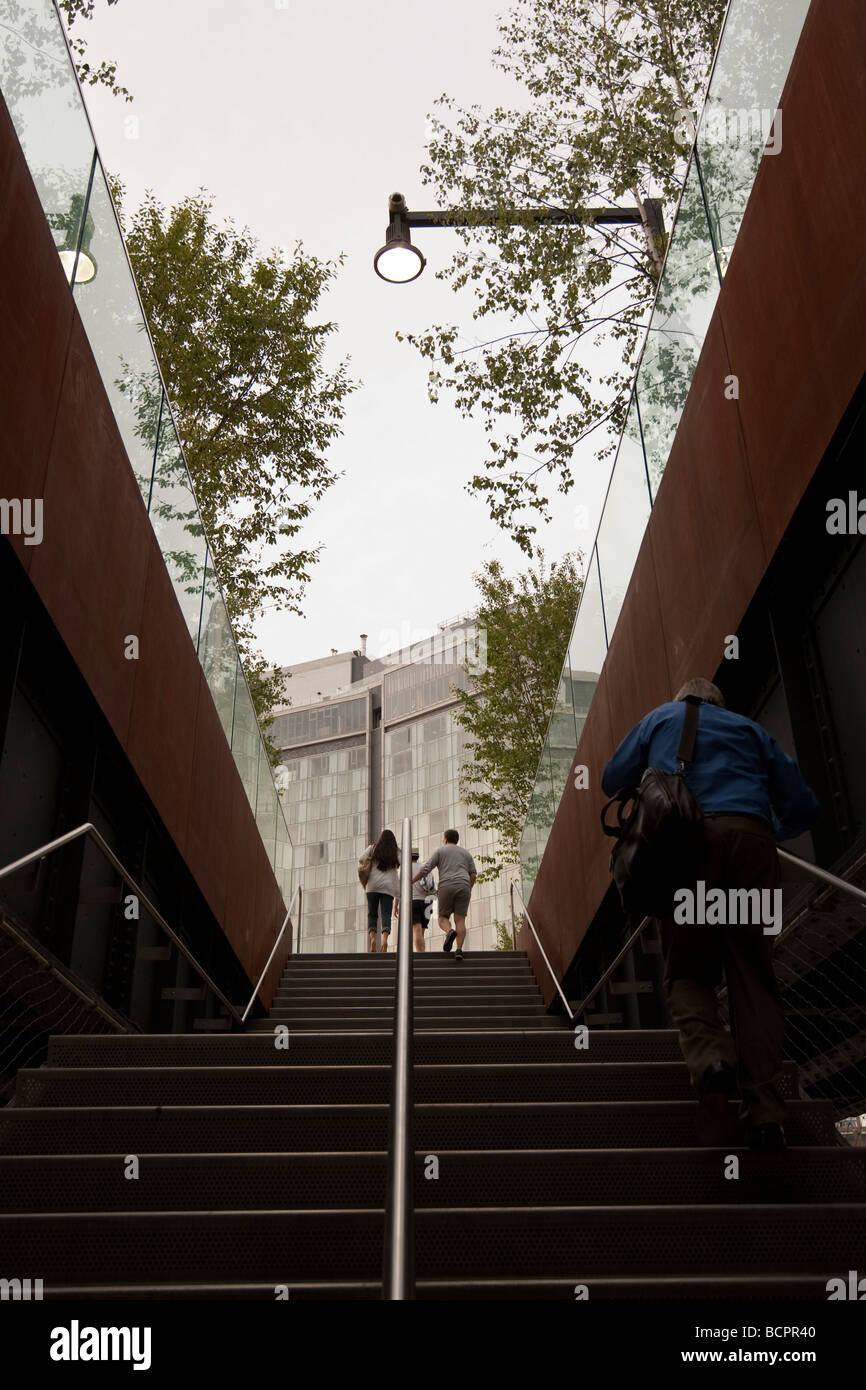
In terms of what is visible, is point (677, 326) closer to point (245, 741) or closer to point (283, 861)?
point (245, 741)

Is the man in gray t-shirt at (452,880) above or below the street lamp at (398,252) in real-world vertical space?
below

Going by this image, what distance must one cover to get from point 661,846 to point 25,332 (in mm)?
3065

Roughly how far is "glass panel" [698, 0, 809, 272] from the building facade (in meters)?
35.7

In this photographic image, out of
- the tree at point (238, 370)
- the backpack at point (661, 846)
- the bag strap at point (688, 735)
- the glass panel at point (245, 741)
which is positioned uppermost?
the tree at point (238, 370)

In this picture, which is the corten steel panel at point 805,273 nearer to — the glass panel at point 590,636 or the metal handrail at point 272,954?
the glass panel at point 590,636

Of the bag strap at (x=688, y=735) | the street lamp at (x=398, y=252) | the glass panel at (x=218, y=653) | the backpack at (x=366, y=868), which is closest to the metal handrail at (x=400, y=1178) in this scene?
the bag strap at (x=688, y=735)

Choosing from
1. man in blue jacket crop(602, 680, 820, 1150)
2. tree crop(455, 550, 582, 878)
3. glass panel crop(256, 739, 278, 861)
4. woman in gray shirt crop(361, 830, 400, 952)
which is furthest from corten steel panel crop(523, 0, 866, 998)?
tree crop(455, 550, 582, 878)

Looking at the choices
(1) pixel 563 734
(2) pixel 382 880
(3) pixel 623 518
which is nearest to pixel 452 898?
(2) pixel 382 880

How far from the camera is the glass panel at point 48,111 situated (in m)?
4.26

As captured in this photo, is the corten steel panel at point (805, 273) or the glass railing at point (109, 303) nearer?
the corten steel panel at point (805, 273)

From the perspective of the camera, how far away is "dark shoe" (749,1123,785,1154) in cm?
331

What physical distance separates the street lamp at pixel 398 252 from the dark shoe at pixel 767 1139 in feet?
21.0
